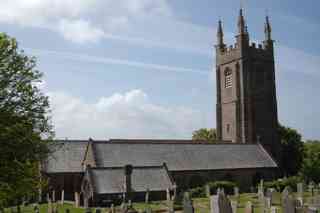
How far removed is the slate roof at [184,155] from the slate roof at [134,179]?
3.60 metres

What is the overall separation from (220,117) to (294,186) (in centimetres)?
1684

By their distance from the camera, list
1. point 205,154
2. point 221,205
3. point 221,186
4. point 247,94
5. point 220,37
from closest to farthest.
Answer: point 221,205
point 221,186
point 205,154
point 247,94
point 220,37

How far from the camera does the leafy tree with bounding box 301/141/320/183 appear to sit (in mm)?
48884

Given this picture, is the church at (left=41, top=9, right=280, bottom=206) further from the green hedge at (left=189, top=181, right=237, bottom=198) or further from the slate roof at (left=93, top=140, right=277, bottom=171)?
the green hedge at (left=189, top=181, right=237, bottom=198)

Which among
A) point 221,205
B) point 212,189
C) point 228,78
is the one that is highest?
point 228,78

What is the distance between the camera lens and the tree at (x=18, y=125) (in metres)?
17.8

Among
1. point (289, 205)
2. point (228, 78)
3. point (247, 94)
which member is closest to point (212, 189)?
point (247, 94)

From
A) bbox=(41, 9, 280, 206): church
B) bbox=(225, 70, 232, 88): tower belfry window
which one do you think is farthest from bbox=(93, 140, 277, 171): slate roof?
bbox=(225, 70, 232, 88): tower belfry window

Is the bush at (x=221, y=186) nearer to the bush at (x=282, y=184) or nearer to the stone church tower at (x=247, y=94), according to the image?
the bush at (x=282, y=184)

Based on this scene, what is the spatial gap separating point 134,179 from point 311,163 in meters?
26.6

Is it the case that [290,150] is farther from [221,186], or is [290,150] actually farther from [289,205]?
[289,205]

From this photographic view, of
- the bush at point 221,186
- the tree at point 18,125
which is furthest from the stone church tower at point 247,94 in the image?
the tree at point 18,125

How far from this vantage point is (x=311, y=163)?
52.6 metres

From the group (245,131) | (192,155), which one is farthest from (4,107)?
(245,131)
